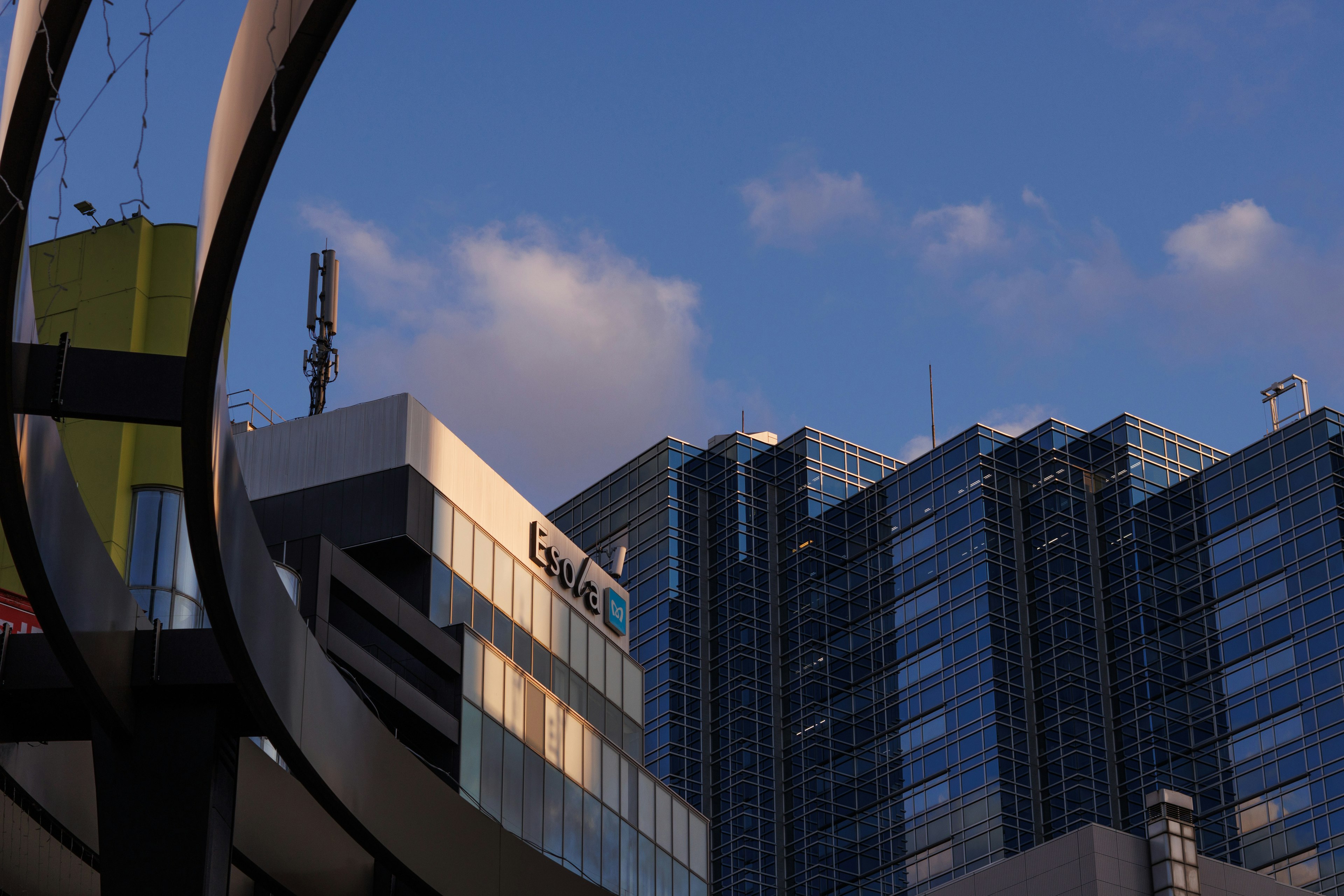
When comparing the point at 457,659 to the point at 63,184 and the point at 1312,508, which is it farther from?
the point at 1312,508

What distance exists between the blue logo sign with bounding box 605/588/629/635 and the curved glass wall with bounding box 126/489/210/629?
58.3ft

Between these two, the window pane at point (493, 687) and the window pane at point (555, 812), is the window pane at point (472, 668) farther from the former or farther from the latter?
the window pane at point (555, 812)

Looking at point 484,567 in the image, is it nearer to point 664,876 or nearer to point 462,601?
point 462,601

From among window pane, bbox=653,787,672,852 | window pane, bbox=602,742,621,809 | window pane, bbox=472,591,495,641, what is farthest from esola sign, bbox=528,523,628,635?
window pane, bbox=653,787,672,852

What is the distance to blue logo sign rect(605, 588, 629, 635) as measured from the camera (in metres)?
47.7

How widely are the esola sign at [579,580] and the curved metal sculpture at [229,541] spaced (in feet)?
71.4

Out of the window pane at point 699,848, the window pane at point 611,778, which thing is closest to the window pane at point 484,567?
the window pane at point 611,778

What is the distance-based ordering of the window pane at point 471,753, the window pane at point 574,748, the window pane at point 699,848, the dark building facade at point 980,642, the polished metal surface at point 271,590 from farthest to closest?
1. the dark building facade at point 980,642
2. the window pane at point 699,848
3. the window pane at point 574,748
4. the window pane at point 471,753
5. the polished metal surface at point 271,590

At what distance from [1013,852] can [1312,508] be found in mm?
20336

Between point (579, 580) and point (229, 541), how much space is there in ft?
103

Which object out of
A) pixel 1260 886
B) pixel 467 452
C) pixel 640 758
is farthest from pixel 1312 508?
pixel 467 452

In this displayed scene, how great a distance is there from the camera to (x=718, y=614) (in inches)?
4031

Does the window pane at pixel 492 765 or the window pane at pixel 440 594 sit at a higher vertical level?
the window pane at pixel 440 594

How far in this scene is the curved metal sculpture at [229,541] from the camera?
9891 mm
